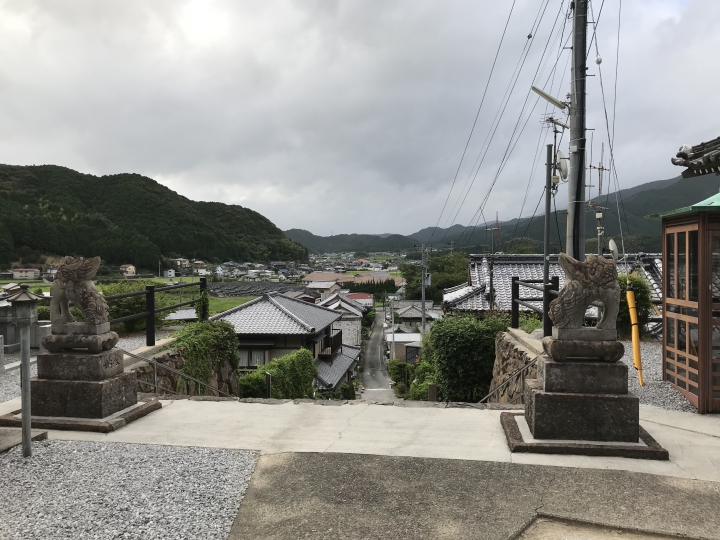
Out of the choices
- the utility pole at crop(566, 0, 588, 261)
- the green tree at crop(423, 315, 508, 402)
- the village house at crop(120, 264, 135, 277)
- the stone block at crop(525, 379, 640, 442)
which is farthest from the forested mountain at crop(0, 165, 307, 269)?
the stone block at crop(525, 379, 640, 442)

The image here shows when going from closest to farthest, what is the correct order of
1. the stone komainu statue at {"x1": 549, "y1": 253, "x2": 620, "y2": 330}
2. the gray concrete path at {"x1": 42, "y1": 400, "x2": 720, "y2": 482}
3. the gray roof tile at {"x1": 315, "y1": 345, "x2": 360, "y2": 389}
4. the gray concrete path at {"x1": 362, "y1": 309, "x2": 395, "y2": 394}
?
the gray concrete path at {"x1": 42, "y1": 400, "x2": 720, "y2": 482}
the stone komainu statue at {"x1": 549, "y1": 253, "x2": 620, "y2": 330}
the gray roof tile at {"x1": 315, "y1": 345, "x2": 360, "y2": 389}
the gray concrete path at {"x1": 362, "y1": 309, "x2": 395, "y2": 394}

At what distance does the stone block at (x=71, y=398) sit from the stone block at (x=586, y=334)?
13.1 ft

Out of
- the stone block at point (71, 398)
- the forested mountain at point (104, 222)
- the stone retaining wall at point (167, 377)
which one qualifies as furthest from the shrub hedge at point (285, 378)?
the forested mountain at point (104, 222)

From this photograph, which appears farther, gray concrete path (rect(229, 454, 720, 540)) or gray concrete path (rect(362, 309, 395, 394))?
gray concrete path (rect(362, 309, 395, 394))

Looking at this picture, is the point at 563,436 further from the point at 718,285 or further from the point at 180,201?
the point at 180,201

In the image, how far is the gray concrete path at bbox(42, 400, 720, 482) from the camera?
3.47 metres

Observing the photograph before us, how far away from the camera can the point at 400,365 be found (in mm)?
27500

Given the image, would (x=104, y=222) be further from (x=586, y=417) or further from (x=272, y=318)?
(x=586, y=417)

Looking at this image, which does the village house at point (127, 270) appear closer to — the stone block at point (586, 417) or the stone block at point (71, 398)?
the stone block at point (71, 398)

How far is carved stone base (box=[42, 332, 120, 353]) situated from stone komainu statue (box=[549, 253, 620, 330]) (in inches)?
157

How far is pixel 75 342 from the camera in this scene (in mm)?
4203

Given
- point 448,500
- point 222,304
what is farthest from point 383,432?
point 222,304

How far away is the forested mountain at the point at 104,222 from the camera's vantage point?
4484cm

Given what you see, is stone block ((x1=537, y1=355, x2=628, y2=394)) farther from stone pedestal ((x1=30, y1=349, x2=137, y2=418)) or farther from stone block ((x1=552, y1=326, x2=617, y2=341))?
stone pedestal ((x1=30, y1=349, x2=137, y2=418))
